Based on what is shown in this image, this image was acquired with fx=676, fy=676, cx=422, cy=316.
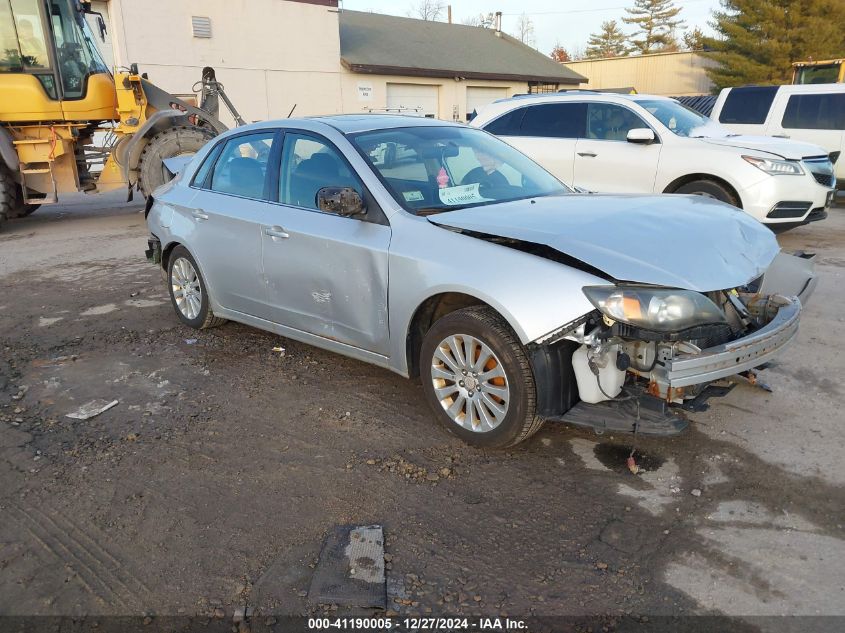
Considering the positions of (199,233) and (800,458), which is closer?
(800,458)

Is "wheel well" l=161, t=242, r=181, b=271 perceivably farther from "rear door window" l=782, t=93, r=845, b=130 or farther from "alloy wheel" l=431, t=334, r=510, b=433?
"rear door window" l=782, t=93, r=845, b=130

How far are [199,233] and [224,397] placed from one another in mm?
1480

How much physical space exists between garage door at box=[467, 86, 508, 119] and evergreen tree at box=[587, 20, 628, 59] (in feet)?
153

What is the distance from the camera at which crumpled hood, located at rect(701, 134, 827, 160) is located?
26.5ft

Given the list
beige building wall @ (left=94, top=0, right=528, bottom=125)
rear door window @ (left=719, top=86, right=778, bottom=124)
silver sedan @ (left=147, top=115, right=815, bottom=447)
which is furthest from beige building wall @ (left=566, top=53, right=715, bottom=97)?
silver sedan @ (left=147, top=115, right=815, bottom=447)

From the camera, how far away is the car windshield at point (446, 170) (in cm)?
417

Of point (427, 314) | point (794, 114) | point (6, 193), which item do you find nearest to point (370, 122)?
point (427, 314)

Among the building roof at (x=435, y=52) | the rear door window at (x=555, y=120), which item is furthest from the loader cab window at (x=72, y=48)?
the building roof at (x=435, y=52)

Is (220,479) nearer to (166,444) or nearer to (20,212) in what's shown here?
(166,444)

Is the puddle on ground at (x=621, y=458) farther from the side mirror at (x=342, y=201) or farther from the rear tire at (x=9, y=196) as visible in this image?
the rear tire at (x=9, y=196)

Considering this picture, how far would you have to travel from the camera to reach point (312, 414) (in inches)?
168

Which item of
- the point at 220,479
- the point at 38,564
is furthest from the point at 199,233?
the point at 38,564

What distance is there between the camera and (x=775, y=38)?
108 feet

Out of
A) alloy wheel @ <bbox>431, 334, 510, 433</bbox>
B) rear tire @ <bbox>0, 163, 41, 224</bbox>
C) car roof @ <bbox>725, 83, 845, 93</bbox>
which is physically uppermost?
car roof @ <bbox>725, 83, 845, 93</bbox>
